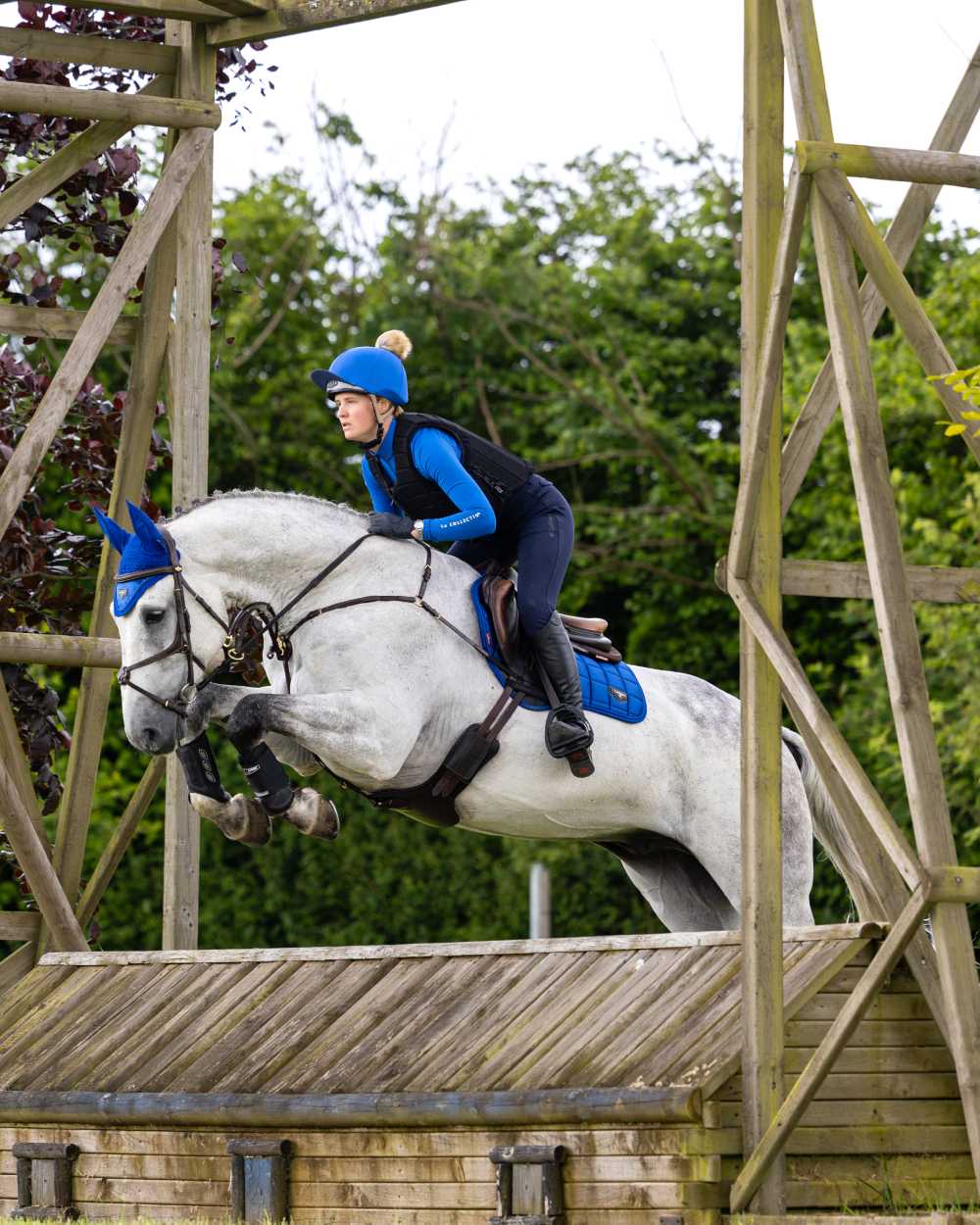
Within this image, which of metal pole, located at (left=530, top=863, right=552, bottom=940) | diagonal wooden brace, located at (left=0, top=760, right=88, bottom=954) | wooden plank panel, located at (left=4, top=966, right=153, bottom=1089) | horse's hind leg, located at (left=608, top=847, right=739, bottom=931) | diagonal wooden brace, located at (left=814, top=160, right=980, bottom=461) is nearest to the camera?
diagonal wooden brace, located at (left=814, top=160, right=980, bottom=461)

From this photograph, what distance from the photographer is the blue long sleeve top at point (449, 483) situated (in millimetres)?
7801

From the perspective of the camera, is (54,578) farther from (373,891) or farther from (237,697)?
(373,891)

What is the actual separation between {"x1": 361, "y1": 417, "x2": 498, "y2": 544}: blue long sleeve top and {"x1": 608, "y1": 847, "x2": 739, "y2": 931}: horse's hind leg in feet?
5.42

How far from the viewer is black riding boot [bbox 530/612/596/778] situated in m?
7.84

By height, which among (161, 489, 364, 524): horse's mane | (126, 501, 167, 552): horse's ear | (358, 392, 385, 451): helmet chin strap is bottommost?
(126, 501, 167, 552): horse's ear

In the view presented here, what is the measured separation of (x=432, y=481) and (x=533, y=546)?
1.44 ft

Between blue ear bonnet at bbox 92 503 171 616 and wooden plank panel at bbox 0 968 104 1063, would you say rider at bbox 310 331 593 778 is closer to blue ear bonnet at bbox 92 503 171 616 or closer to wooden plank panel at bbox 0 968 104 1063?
blue ear bonnet at bbox 92 503 171 616

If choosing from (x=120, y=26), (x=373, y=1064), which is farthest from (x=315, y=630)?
(x=120, y=26)

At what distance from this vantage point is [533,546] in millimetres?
8031

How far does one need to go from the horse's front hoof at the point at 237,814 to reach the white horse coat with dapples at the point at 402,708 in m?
0.27

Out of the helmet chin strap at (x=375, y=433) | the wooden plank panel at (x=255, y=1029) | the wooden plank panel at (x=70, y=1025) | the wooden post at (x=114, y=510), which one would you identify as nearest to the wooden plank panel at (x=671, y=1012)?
the wooden plank panel at (x=255, y=1029)

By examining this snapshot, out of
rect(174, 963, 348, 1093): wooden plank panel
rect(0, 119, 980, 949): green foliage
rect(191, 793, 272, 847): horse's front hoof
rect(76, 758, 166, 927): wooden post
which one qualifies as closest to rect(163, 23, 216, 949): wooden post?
rect(76, 758, 166, 927): wooden post

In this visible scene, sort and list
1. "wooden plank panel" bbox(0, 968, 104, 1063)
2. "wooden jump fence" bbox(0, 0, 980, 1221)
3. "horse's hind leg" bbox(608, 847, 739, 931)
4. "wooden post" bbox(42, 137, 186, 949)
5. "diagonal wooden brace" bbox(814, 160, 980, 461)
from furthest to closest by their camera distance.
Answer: "wooden post" bbox(42, 137, 186, 949) → "wooden plank panel" bbox(0, 968, 104, 1063) → "horse's hind leg" bbox(608, 847, 739, 931) → "diagonal wooden brace" bbox(814, 160, 980, 461) → "wooden jump fence" bbox(0, 0, 980, 1221)

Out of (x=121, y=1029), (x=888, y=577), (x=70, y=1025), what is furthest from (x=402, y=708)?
(x=70, y=1025)
